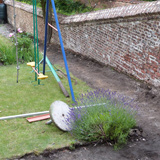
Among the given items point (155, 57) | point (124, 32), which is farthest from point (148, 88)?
point (124, 32)

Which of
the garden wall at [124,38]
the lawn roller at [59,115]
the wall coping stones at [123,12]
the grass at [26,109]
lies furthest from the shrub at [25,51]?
the lawn roller at [59,115]

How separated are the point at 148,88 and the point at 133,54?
117cm

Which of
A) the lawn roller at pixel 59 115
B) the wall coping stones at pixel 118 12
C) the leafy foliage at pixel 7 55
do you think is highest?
the wall coping stones at pixel 118 12

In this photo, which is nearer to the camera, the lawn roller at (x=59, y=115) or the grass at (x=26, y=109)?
the grass at (x=26, y=109)

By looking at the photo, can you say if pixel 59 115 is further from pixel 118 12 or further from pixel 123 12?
pixel 118 12

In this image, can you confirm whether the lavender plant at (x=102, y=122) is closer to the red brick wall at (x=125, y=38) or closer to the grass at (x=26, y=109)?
the grass at (x=26, y=109)

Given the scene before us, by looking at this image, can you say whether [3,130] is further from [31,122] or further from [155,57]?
[155,57]

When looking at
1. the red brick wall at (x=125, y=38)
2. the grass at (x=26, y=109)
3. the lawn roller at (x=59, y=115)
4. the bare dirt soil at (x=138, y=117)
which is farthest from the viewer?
the red brick wall at (x=125, y=38)

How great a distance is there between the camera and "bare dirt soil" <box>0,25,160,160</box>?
3.94 m

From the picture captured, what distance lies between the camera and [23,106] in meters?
5.90

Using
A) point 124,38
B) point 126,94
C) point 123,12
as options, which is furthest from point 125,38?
point 126,94

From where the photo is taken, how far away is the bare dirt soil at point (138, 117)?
394 centimetres

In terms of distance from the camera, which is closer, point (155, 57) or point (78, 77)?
point (155, 57)

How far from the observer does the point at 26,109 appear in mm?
5742
